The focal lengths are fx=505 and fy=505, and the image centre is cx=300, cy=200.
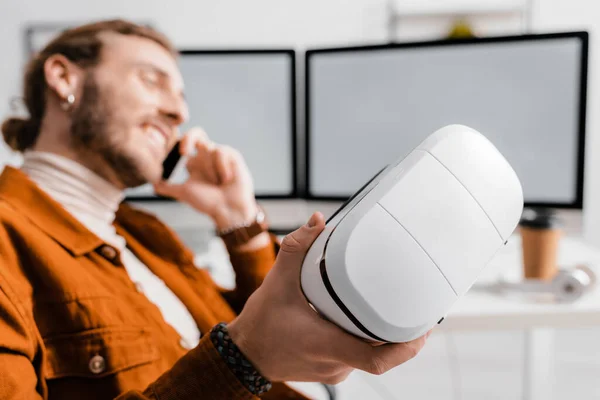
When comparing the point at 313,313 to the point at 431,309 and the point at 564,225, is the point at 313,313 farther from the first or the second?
the point at 564,225

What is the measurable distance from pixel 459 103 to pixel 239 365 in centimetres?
84

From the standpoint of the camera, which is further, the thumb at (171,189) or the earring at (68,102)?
the thumb at (171,189)

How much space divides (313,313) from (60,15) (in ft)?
4.34

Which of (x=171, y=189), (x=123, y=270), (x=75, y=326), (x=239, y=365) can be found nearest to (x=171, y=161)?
(x=171, y=189)

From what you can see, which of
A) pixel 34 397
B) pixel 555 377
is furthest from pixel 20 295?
pixel 555 377

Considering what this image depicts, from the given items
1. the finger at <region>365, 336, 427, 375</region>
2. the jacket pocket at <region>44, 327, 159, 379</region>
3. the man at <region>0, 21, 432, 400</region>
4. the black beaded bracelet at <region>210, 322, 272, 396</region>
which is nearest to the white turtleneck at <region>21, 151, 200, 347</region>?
the man at <region>0, 21, 432, 400</region>

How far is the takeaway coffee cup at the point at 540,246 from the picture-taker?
3.04 feet

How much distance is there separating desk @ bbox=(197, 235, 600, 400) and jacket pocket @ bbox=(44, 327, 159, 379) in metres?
0.47

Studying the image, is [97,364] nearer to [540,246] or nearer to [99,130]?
[99,130]

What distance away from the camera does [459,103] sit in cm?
108

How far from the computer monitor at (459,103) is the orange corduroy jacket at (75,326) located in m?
0.65

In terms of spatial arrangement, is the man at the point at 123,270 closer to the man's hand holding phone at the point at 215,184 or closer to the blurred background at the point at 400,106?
the man's hand holding phone at the point at 215,184

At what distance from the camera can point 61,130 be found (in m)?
0.70

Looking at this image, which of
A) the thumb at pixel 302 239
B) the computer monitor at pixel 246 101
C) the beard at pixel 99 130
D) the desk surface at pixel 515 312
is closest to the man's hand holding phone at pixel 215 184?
the computer monitor at pixel 246 101
